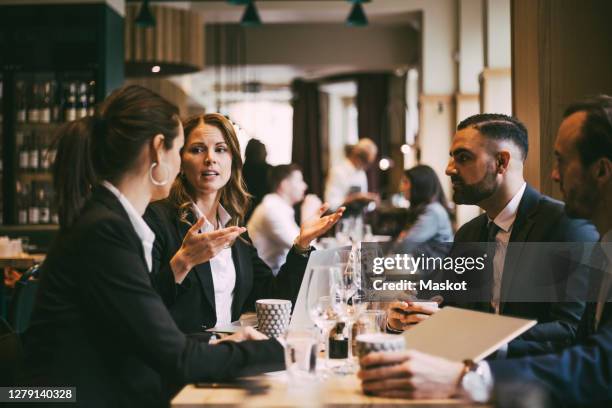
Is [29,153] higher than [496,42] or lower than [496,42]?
lower

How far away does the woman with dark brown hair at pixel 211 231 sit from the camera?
8.08 feet

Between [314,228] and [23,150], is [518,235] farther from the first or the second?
[23,150]

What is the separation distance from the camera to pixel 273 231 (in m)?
5.40

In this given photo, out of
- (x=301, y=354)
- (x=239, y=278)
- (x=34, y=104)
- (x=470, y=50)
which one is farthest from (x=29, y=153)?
(x=301, y=354)

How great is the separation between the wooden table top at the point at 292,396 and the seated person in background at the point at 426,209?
4.12m

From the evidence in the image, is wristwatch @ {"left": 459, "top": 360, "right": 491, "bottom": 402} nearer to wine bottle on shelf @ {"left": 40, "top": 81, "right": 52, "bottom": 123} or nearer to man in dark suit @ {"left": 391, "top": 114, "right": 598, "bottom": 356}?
man in dark suit @ {"left": 391, "top": 114, "right": 598, "bottom": 356}

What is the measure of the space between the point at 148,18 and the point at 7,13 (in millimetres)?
1360

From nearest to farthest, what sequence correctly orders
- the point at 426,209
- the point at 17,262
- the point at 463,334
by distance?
the point at 463,334 < the point at 17,262 < the point at 426,209

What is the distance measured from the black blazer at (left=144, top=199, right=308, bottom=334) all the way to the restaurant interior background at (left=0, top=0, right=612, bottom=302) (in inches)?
50.0

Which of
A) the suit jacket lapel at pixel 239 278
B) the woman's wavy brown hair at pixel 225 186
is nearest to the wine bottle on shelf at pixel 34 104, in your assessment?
the woman's wavy brown hair at pixel 225 186

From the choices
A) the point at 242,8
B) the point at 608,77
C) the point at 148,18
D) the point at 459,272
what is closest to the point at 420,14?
the point at 242,8

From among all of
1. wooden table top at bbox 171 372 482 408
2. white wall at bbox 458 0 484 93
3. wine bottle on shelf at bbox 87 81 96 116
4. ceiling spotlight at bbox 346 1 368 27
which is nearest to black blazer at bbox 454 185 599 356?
wooden table top at bbox 171 372 482 408

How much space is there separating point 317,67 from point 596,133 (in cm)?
1026

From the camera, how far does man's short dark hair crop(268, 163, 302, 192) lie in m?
6.09
